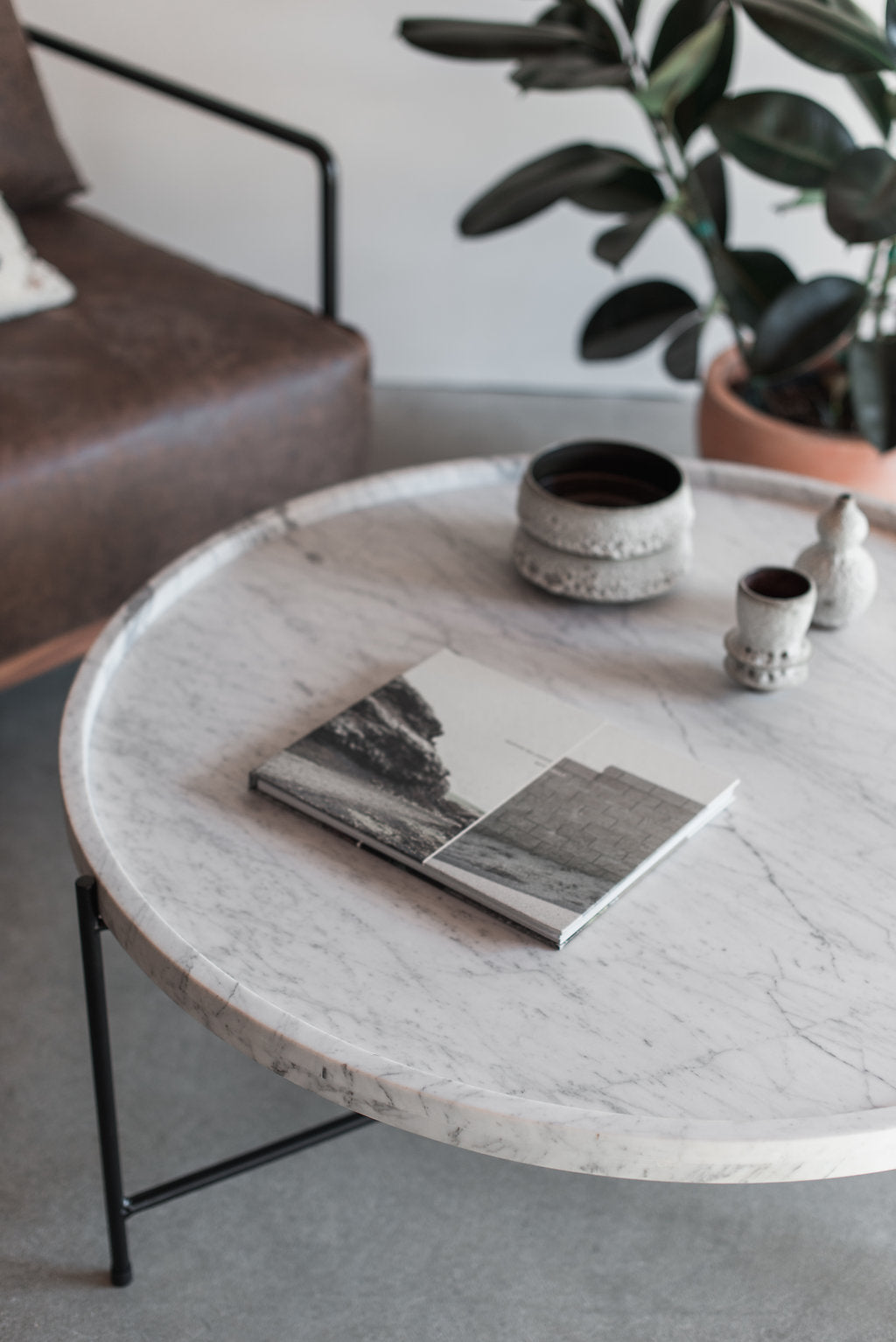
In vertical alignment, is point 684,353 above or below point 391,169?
below

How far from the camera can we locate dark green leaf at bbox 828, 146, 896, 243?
141 cm

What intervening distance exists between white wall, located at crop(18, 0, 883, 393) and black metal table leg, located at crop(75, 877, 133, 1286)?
185 cm

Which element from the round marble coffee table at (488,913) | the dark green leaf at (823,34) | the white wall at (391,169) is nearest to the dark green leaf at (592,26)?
the dark green leaf at (823,34)

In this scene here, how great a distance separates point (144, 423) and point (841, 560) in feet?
2.85

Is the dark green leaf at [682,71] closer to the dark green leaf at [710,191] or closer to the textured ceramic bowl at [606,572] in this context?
the dark green leaf at [710,191]

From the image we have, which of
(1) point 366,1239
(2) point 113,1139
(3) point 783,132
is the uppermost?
(3) point 783,132

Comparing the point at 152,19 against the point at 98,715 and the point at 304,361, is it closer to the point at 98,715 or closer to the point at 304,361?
the point at 304,361

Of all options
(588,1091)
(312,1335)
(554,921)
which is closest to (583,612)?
(554,921)

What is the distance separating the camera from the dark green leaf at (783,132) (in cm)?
159

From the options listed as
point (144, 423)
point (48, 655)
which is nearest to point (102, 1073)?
point (48, 655)

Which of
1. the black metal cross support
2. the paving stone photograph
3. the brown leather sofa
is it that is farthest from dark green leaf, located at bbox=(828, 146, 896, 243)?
the black metal cross support

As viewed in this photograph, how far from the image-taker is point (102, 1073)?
0.99 m

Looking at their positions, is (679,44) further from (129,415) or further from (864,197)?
(129,415)

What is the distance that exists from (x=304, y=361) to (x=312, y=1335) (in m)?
1.17
